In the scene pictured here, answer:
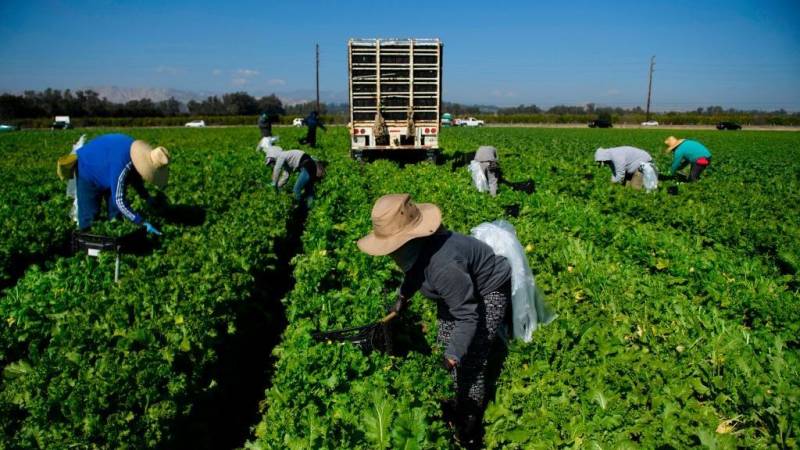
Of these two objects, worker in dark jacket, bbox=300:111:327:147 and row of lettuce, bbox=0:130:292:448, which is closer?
row of lettuce, bbox=0:130:292:448

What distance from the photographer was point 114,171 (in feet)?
20.7

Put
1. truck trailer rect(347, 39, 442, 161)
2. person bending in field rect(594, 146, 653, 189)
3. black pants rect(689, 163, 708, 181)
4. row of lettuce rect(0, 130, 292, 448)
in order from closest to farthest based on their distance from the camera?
row of lettuce rect(0, 130, 292, 448) < person bending in field rect(594, 146, 653, 189) < black pants rect(689, 163, 708, 181) < truck trailer rect(347, 39, 442, 161)

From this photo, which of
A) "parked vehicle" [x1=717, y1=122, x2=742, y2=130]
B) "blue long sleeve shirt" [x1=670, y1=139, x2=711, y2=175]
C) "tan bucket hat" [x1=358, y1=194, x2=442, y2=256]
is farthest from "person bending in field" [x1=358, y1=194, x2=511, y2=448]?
"parked vehicle" [x1=717, y1=122, x2=742, y2=130]

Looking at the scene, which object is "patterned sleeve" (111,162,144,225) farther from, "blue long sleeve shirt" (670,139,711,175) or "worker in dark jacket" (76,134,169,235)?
"blue long sleeve shirt" (670,139,711,175)

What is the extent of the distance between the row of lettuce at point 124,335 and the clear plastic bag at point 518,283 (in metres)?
2.44

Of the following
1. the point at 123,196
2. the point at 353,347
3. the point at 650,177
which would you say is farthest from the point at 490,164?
the point at 353,347

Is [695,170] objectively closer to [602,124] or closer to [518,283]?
[518,283]

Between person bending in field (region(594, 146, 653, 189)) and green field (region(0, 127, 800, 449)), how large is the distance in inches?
145

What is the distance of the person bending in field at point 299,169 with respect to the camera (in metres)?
9.80

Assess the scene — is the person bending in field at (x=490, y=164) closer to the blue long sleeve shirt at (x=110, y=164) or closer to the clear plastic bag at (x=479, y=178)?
the clear plastic bag at (x=479, y=178)

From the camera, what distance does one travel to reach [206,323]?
4.24m

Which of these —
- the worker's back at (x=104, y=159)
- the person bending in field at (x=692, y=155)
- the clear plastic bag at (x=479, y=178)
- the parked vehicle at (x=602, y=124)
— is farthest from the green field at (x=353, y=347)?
the parked vehicle at (x=602, y=124)

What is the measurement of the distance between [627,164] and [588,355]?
9.38 m

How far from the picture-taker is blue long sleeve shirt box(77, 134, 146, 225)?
630 cm
